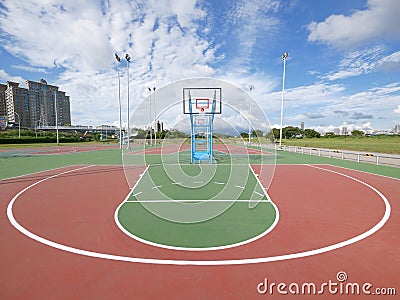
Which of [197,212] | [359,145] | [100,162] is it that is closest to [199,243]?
[197,212]

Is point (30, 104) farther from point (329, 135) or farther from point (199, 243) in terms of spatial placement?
point (329, 135)

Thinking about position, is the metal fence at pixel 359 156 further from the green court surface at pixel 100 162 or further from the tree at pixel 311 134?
the tree at pixel 311 134

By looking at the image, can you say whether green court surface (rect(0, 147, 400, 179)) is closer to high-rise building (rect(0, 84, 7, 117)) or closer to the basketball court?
the basketball court

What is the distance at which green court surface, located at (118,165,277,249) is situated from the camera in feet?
17.8

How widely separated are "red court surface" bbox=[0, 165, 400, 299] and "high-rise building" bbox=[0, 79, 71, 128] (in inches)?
4012

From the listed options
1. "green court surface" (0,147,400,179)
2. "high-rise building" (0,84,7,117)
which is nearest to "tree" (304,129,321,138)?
"green court surface" (0,147,400,179)

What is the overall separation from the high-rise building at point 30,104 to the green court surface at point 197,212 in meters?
100

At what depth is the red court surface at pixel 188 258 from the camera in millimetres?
Result: 3627

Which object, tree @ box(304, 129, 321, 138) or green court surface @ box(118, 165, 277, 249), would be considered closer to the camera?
green court surface @ box(118, 165, 277, 249)

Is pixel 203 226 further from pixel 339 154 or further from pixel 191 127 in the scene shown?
pixel 339 154

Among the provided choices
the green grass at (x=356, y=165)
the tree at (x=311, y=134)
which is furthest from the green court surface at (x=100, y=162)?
the tree at (x=311, y=134)

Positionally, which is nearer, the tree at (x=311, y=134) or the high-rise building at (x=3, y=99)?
the high-rise building at (x=3, y=99)

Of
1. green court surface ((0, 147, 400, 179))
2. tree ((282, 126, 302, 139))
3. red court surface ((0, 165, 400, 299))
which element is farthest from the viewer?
tree ((282, 126, 302, 139))

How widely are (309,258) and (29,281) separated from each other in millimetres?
5458
